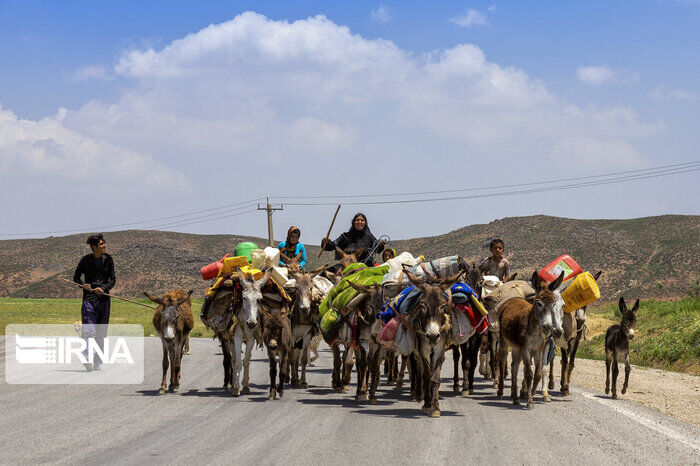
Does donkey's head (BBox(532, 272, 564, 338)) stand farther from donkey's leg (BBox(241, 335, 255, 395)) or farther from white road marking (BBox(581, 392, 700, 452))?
donkey's leg (BBox(241, 335, 255, 395))

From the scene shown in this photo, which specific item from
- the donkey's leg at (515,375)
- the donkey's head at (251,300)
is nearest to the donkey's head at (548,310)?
the donkey's leg at (515,375)

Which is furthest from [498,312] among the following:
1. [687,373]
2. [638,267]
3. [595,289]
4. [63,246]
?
[63,246]

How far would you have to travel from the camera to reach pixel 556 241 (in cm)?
11706

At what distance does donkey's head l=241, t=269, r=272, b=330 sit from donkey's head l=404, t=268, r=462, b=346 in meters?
3.06

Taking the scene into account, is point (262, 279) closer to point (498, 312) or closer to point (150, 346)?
point (498, 312)

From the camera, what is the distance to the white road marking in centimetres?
1073

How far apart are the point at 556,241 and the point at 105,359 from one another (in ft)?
341

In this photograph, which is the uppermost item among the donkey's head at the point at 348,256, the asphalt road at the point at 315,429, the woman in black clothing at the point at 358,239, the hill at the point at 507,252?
the hill at the point at 507,252

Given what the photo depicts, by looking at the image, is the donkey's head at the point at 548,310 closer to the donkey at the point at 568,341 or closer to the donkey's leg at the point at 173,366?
the donkey at the point at 568,341

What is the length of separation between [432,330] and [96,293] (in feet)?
27.5

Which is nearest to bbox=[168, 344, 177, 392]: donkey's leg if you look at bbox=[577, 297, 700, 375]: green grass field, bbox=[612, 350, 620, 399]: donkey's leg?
bbox=[612, 350, 620, 399]: donkey's leg

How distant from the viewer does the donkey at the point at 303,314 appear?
15.4 metres

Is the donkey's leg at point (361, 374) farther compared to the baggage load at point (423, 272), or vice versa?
the baggage load at point (423, 272)

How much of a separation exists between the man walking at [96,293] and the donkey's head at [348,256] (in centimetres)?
499
